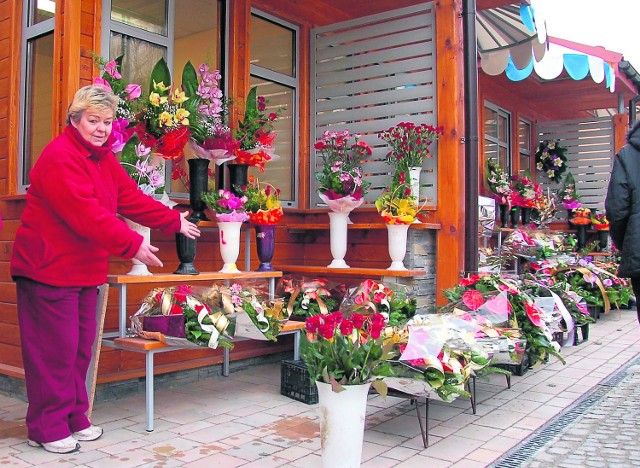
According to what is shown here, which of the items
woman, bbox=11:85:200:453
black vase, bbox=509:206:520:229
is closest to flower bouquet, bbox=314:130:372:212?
woman, bbox=11:85:200:453

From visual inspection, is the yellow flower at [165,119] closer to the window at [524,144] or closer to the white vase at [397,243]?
the white vase at [397,243]

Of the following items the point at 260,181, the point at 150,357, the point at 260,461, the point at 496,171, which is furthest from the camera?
the point at 496,171

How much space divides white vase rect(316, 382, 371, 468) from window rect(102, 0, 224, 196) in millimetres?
2672

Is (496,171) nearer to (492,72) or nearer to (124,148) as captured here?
(492,72)

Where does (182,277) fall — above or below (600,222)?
below

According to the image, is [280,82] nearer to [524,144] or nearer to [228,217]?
[228,217]

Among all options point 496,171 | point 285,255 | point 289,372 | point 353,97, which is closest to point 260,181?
point 285,255

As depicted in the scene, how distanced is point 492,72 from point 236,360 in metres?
4.51

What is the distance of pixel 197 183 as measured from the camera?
4859 mm

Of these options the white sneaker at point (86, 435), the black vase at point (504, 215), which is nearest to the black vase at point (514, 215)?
the black vase at point (504, 215)

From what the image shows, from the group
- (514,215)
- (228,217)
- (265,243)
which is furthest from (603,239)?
(228,217)

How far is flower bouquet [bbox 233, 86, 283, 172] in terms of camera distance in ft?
16.3

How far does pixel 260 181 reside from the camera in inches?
233

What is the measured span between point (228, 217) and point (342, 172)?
1141 millimetres
